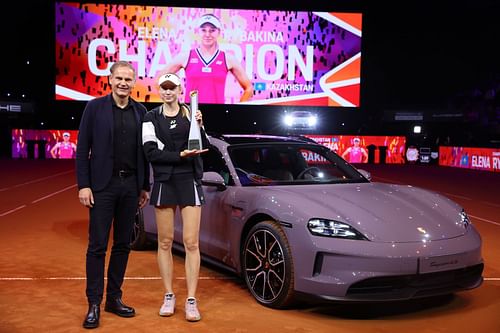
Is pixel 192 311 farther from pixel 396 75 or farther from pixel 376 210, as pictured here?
pixel 396 75

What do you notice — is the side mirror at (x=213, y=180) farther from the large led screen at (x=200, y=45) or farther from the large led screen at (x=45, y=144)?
the large led screen at (x=45, y=144)

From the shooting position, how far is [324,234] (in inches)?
168

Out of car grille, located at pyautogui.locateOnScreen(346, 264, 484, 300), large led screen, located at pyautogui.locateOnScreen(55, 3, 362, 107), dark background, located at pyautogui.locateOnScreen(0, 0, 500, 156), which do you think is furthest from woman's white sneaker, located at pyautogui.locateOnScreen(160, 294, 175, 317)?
dark background, located at pyautogui.locateOnScreen(0, 0, 500, 156)

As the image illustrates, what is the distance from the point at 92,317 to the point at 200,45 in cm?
1901

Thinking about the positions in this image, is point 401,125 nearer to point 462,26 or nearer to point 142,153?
point 462,26

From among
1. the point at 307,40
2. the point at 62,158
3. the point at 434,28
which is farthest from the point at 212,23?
the point at 434,28

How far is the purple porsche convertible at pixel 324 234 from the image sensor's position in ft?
13.6

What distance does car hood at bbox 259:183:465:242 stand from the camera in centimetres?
434

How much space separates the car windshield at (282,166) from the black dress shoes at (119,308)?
149 centimetres

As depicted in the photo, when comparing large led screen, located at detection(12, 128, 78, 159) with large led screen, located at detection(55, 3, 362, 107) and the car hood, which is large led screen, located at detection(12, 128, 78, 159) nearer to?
large led screen, located at detection(55, 3, 362, 107)

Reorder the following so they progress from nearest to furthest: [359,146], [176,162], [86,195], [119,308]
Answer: [86,195] → [176,162] → [119,308] → [359,146]

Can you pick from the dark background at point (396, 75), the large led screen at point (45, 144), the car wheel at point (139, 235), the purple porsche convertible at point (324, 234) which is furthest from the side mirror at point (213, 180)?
the dark background at point (396, 75)

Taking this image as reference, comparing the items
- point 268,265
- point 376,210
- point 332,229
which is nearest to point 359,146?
point 376,210

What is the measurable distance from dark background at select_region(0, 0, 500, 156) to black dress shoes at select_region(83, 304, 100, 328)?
1155 inches
